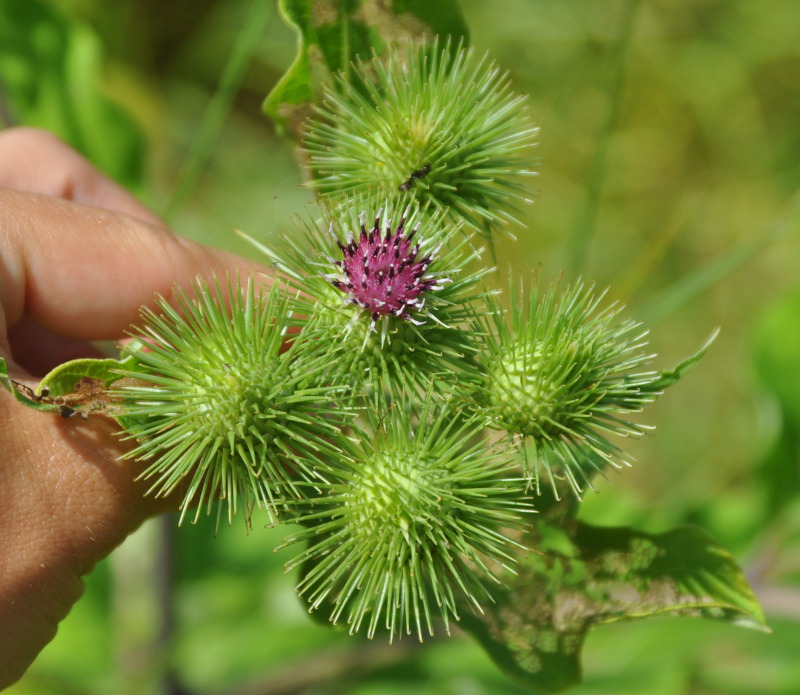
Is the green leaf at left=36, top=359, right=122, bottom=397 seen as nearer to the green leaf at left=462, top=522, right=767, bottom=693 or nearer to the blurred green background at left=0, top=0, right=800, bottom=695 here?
the green leaf at left=462, top=522, right=767, bottom=693

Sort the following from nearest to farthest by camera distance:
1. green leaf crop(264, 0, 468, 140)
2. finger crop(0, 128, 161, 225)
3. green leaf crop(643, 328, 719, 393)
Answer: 1. green leaf crop(643, 328, 719, 393)
2. green leaf crop(264, 0, 468, 140)
3. finger crop(0, 128, 161, 225)

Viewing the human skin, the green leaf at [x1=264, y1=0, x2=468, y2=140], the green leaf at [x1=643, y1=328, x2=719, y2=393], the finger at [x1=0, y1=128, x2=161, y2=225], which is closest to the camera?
the green leaf at [x1=643, y1=328, x2=719, y2=393]

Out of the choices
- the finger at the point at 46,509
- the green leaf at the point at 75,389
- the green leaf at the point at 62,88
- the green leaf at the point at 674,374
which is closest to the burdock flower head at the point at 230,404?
the green leaf at the point at 75,389

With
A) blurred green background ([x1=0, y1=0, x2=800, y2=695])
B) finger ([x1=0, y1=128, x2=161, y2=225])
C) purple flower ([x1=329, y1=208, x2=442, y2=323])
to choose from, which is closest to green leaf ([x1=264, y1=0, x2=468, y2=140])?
purple flower ([x1=329, y1=208, x2=442, y2=323])

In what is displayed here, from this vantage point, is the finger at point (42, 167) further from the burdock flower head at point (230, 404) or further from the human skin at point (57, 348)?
the burdock flower head at point (230, 404)

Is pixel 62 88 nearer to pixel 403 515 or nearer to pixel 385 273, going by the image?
pixel 385 273

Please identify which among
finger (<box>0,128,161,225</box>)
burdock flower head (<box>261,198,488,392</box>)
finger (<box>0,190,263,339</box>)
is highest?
finger (<box>0,128,161,225</box>)
